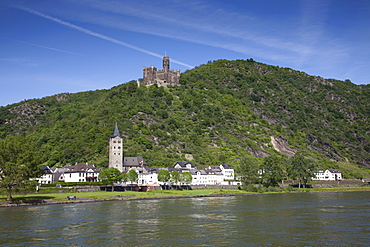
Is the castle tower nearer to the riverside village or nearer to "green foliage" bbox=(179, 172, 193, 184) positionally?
the riverside village

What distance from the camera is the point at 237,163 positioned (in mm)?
158375

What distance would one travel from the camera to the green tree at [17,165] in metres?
73.9

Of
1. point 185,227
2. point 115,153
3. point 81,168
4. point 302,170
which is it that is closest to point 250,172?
point 302,170

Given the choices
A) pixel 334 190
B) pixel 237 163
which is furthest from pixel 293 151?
pixel 334 190

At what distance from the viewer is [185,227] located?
4638 centimetres

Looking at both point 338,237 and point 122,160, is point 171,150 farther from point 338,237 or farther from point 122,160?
point 338,237

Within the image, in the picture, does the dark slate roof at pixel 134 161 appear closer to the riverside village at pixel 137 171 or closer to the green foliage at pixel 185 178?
the riverside village at pixel 137 171

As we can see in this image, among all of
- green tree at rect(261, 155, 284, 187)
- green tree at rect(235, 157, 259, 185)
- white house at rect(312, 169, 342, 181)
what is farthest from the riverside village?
white house at rect(312, 169, 342, 181)

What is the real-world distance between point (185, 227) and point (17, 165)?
4252cm

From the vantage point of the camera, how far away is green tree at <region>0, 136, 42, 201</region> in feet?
242

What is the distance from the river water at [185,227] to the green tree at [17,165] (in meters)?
12.6

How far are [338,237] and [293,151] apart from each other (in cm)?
16325

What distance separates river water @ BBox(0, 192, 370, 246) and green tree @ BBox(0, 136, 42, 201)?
12645mm

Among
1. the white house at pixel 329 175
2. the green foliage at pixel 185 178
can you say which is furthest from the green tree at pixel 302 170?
the green foliage at pixel 185 178
